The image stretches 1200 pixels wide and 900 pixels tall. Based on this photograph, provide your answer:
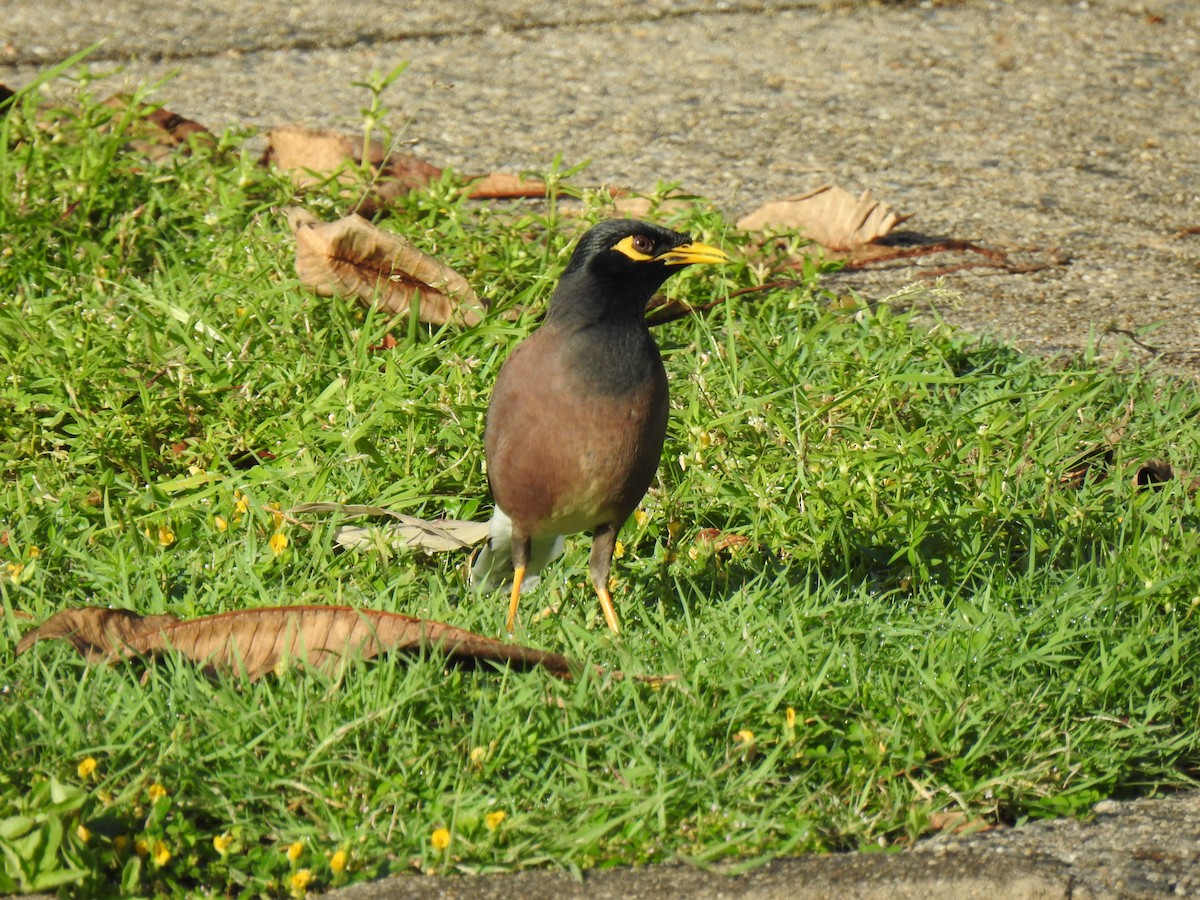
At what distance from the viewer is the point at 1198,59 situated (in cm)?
799

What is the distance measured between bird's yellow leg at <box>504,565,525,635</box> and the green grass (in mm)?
40

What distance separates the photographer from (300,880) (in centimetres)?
269

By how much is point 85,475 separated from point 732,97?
399 centimetres

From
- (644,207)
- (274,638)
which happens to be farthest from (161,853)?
Answer: (644,207)

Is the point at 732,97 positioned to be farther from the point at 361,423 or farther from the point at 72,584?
the point at 72,584

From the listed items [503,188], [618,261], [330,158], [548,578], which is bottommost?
[548,578]

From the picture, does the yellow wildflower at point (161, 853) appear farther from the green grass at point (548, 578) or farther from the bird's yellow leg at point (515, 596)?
the bird's yellow leg at point (515, 596)

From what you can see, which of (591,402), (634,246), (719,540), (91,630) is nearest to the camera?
(91,630)

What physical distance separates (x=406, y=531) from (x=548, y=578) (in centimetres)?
39

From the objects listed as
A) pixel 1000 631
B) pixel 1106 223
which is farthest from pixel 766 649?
pixel 1106 223

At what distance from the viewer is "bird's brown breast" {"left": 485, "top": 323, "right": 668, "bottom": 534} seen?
3551mm

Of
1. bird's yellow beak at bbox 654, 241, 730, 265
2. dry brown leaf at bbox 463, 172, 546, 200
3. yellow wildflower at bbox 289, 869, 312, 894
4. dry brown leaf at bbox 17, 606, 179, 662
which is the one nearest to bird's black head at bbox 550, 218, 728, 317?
bird's yellow beak at bbox 654, 241, 730, 265

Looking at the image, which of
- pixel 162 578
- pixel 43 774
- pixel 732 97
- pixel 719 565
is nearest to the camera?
pixel 43 774

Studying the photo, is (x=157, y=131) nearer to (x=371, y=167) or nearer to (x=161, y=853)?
(x=371, y=167)
